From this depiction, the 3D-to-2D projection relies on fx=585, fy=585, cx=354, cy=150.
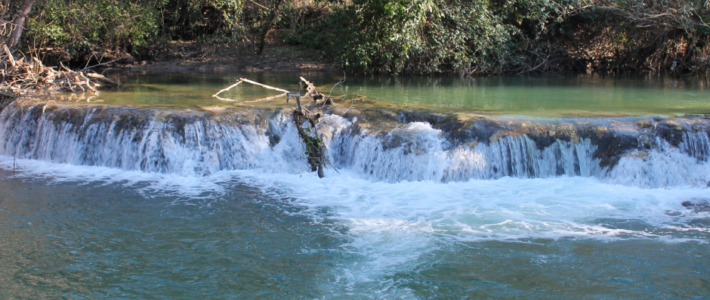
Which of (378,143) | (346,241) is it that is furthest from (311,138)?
(346,241)

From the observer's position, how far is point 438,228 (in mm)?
6875

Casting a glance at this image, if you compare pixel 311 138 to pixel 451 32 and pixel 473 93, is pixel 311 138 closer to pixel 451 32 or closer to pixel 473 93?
pixel 473 93

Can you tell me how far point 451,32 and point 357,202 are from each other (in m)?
11.4

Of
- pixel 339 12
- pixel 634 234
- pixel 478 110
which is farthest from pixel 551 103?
pixel 339 12

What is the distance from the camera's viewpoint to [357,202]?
807 cm

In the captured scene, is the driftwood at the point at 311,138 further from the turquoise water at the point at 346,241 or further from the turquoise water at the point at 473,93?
the turquoise water at the point at 473,93

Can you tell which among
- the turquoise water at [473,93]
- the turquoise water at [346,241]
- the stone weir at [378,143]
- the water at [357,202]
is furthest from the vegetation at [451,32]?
the turquoise water at [346,241]

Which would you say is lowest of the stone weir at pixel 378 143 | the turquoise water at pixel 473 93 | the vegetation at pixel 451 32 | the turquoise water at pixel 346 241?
the turquoise water at pixel 346 241

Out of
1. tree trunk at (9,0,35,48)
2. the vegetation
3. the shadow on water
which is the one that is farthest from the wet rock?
tree trunk at (9,0,35,48)

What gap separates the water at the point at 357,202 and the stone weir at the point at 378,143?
1.1 inches

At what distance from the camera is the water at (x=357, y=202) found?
18.0ft

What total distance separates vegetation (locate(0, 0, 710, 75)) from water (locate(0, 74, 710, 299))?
502 cm

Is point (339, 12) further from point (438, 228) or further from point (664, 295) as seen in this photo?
point (664, 295)

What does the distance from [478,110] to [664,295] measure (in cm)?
604
